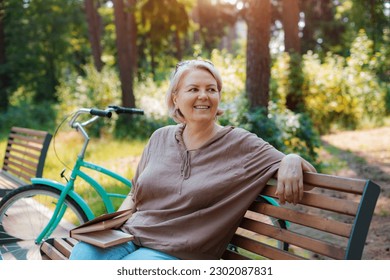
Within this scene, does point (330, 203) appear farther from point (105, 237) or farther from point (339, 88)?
point (339, 88)

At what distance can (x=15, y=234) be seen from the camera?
419cm

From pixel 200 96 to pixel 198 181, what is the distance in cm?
46

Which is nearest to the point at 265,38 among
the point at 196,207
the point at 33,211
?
the point at 33,211

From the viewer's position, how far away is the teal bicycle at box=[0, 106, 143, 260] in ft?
12.0

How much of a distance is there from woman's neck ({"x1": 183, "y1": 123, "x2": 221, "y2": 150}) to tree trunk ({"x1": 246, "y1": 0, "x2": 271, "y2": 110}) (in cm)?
495

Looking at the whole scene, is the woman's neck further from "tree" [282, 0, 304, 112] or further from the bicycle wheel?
"tree" [282, 0, 304, 112]

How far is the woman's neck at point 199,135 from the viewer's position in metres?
2.63

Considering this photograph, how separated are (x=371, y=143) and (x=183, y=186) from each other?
8934 mm

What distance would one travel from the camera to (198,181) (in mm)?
2445

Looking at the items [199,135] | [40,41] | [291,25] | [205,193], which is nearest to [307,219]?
[205,193]

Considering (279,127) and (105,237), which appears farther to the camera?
(279,127)

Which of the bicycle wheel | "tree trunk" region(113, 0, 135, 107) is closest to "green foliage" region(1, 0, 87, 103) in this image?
"tree trunk" region(113, 0, 135, 107)

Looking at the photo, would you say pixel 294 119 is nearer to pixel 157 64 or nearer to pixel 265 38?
pixel 265 38

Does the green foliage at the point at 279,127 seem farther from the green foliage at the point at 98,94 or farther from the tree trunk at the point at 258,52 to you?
the green foliage at the point at 98,94
